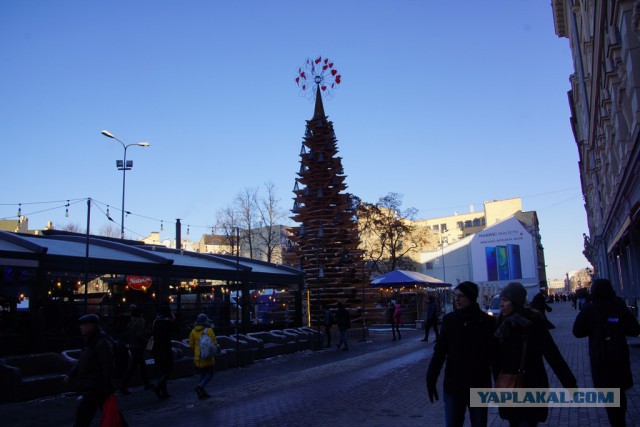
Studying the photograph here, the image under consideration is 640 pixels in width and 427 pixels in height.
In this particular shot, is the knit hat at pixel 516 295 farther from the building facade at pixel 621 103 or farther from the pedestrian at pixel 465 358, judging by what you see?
the building facade at pixel 621 103

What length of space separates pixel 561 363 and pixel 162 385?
8.69m

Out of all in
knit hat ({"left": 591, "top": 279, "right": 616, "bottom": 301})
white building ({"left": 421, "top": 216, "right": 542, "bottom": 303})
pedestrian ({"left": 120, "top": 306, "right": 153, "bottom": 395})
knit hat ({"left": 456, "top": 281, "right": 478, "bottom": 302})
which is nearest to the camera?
knit hat ({"left": 456, "top": 281, "right": 478, "bottom": 302})

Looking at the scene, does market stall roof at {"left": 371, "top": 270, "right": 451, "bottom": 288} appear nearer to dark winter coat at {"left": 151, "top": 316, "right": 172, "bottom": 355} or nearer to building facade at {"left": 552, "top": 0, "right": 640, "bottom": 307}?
A: building facade at {"left": 552, "top": 0, "right": 640, "bottom": 307}

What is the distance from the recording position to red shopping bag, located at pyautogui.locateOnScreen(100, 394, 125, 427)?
5.92m

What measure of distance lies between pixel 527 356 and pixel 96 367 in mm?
4590

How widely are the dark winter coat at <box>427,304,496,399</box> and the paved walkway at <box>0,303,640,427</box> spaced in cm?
327

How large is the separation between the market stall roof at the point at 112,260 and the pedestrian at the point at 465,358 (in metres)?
10.4

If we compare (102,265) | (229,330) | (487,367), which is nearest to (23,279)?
(102,265)

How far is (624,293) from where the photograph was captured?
2883 centimetres

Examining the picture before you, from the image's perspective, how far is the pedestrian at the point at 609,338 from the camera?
5.61 metres

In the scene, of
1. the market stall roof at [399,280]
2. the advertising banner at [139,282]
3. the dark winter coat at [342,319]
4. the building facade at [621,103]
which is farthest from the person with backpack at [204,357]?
the market stall roof at [399,280]

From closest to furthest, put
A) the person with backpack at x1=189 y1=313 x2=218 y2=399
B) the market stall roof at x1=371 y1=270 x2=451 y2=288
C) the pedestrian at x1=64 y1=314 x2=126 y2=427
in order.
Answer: the pedestrian at x1=64 y1=314 x2=126 y2=427 → the person with backpack at x1=189 y1=313 x2=218 y2=399 → the market stall roof at x1=371 y1=270 x2=451 y2=288

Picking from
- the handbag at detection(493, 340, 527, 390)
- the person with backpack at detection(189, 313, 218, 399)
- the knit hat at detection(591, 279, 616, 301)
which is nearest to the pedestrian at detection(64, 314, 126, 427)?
the handbag at detection(493, 340, 527, 390)

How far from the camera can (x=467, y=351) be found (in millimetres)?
4723
